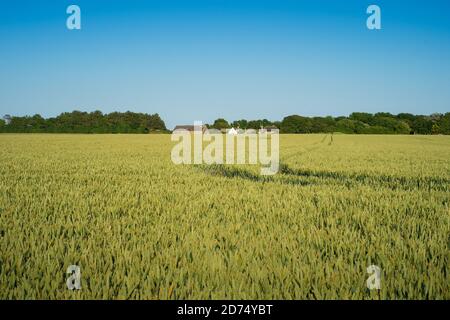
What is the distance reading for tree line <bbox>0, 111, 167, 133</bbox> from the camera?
3654 inches

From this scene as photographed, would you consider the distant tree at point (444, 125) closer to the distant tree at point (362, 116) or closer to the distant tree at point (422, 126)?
the distant tree at point (422, 126)

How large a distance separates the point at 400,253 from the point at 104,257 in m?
3.11

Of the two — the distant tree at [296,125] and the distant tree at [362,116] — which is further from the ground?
the distant tree at [362,116]

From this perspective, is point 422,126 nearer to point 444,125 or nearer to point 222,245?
point 444,125

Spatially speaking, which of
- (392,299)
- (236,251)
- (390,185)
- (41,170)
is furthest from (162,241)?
(41,170)

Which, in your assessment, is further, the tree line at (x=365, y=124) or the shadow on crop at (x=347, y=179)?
the tree line at (x=365, y=124)

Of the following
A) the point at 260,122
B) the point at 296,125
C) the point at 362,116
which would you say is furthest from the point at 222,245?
the point at 362,116

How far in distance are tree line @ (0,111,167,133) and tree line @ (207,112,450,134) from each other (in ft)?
140

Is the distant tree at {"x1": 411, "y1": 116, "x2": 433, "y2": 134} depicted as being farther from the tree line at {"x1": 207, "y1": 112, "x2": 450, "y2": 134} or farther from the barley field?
the barley field

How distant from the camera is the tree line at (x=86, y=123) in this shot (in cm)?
9281

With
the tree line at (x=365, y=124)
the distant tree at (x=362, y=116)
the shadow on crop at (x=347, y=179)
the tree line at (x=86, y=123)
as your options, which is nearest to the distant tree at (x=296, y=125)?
the tree line at (x=365, y=124)

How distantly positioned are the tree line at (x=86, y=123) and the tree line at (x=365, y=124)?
140ft

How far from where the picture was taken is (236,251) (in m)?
3.50

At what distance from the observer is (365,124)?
129 meters
